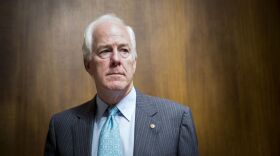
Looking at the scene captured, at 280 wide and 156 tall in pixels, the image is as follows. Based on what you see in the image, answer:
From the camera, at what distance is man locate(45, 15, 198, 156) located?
1.17 m

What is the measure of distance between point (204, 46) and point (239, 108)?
358 mm

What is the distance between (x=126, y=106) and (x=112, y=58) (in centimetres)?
20

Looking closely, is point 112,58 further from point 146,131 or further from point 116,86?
point 146,131

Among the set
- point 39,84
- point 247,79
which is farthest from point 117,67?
point 247,79

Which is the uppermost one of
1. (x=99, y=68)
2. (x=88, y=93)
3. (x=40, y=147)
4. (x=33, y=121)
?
(x=99, y=68)

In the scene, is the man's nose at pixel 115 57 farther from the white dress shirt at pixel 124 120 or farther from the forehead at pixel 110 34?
the white dress shirt at pixel 124 120

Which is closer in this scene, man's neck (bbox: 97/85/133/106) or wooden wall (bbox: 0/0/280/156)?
man's neck (bbox: 97/85/133/106)

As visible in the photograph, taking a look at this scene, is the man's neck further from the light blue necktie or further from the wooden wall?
the wooden wall

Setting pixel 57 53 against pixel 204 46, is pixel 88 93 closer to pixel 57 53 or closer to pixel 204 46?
pixel 57 53

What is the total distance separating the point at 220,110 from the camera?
5.12 ft

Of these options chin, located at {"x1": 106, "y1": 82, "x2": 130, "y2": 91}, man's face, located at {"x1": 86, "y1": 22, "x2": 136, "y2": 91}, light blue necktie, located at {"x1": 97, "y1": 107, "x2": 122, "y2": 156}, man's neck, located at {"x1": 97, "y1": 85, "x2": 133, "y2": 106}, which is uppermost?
man's face, located at {"x1": 86, "y1": 22, "x2": 136, "y2": 91}

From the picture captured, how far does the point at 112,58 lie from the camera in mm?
1192

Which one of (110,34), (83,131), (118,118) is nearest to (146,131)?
(118,118)

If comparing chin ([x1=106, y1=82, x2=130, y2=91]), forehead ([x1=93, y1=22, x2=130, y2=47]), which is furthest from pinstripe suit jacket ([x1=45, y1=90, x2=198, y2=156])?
forehead ([x1=93, y1=22, x2=130, y2=47])
